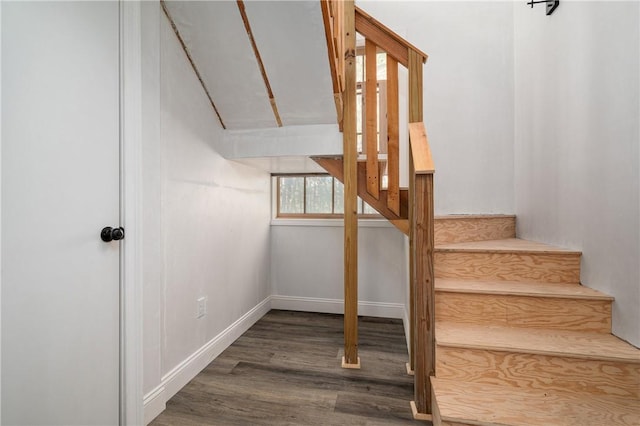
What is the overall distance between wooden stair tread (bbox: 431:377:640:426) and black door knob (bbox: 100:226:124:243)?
1.44m

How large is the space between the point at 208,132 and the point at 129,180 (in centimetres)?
73

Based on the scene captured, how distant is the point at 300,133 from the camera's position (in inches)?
78.7

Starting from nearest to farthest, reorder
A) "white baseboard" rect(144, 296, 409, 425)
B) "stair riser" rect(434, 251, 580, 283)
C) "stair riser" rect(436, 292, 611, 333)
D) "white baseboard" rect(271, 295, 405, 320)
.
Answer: "stair riser" rect(436, 292, 611, 333), "white baseboard" rect(144, 296, 409, 425), "stair riser" rect(434, 251, 580, 283), "white baseboard" rect(271, 295, 405, 320)

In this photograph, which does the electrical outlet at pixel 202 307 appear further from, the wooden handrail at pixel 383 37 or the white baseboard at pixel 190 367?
the wooden handrail at pixel 383 37

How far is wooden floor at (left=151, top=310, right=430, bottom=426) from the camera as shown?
138cm

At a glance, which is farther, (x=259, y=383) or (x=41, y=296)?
(x=259, y=383)

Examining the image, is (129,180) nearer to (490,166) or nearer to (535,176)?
(535,176)

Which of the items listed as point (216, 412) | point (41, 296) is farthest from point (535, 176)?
point (41, 296)

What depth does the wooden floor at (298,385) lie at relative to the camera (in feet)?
4.52

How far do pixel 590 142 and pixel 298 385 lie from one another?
2.00 meters

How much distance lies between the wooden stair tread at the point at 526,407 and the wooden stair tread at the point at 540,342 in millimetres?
158

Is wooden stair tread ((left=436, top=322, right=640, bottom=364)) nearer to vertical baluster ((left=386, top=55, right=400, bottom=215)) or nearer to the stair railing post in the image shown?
the stair railing post

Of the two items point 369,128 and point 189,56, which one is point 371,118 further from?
point 189,56

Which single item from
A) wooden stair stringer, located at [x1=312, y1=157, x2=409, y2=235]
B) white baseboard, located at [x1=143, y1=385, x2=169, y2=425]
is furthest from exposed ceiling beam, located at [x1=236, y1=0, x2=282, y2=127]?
white baseboard, located at [x1=143, y1=385, x2=169, y2=425]
